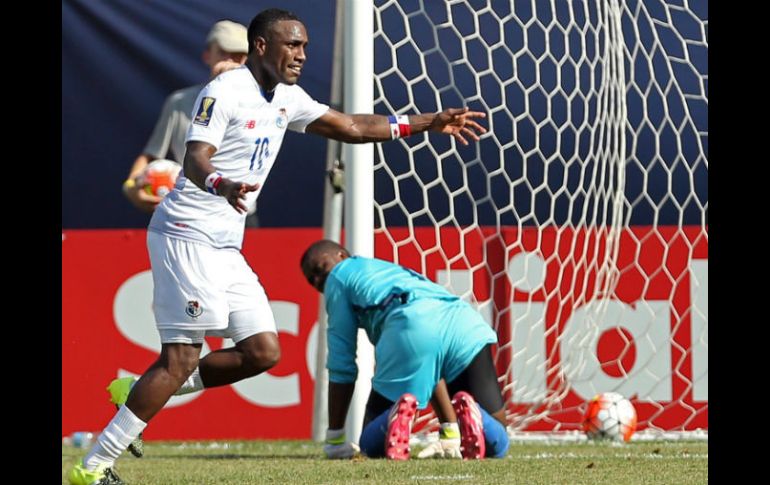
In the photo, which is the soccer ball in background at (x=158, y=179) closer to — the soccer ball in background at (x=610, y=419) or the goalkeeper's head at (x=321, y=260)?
the goalkeeper's head at (x=321, y=260)

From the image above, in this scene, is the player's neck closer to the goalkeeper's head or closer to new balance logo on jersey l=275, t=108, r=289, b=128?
new balance logo on jersey l=275, t=108, r=289, b=128

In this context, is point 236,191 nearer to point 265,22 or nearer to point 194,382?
point 265,22

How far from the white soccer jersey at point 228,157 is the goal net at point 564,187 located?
2219 millimetres

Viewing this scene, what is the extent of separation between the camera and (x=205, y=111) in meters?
4.70

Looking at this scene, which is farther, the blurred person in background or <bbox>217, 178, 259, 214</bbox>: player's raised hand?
the blurred person in background

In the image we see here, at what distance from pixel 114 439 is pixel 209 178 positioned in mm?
968

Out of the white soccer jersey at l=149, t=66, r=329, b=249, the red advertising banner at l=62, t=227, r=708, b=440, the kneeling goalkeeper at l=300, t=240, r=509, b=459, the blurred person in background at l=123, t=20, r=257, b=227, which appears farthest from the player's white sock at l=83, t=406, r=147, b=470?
the red advertising banner at l=62, t=227, r=708, b=440

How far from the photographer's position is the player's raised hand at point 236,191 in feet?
13.6

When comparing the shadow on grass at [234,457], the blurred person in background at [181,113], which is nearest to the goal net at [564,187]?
the blurred person in background at [181,113]

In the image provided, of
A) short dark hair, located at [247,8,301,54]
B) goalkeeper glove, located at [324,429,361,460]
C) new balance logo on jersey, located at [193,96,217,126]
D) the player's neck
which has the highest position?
short dark hair, located at [247,8,301,54]

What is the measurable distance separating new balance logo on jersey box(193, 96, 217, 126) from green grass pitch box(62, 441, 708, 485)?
50.5 inches

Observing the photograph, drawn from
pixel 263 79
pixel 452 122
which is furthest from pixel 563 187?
pixel 263 79

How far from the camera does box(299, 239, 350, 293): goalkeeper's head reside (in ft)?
20.9
